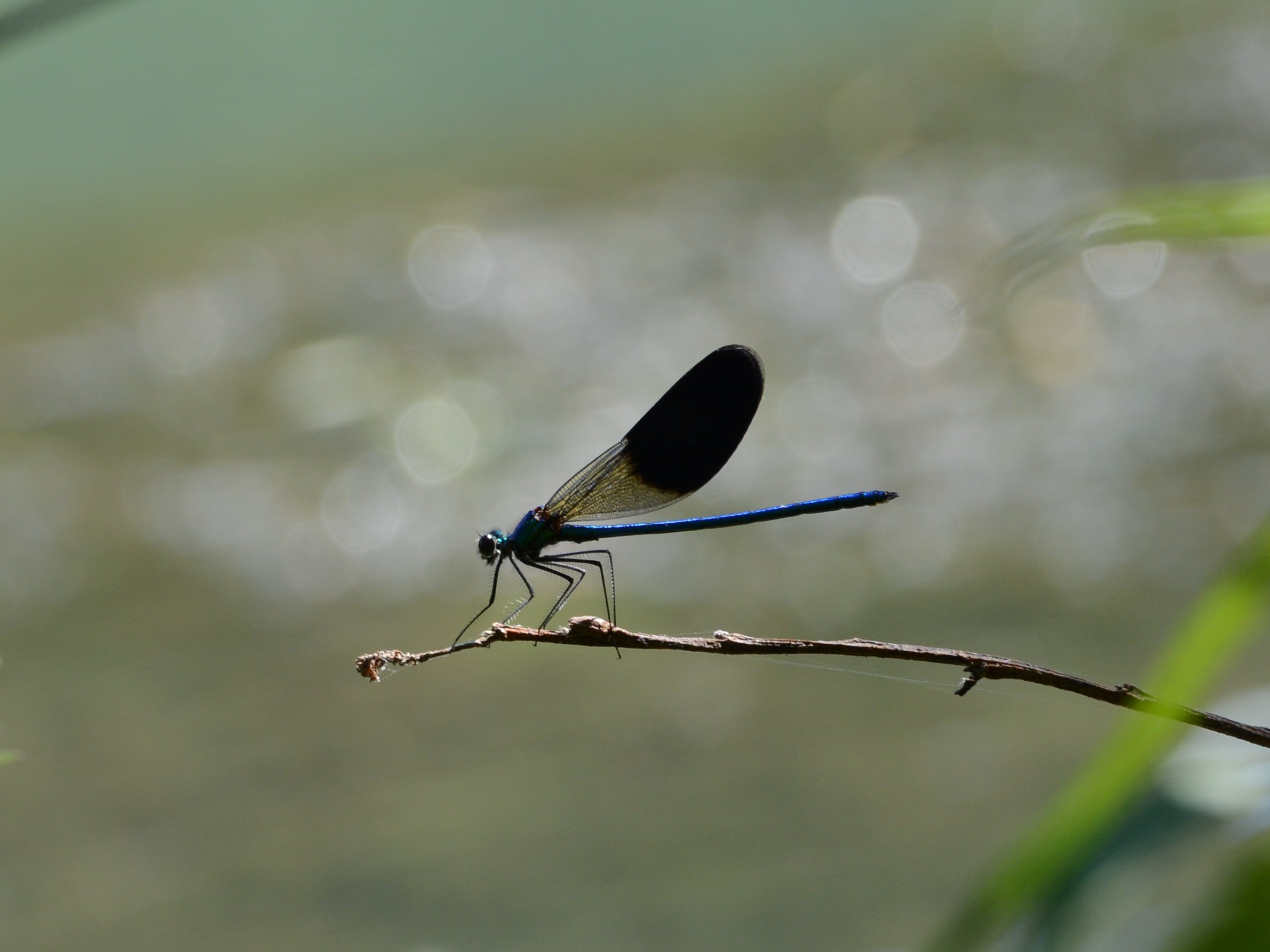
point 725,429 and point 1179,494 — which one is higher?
point 1179,494

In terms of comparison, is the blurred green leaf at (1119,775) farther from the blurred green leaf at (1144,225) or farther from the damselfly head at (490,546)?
the damselfly head at (490,546)

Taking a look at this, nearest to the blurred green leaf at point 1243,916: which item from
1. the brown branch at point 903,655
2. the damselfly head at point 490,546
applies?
the brown branch at point 903,655

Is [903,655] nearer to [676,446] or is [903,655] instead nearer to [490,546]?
[676,446]

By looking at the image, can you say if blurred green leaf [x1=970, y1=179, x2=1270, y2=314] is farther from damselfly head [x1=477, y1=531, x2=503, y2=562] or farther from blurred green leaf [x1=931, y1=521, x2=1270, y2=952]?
damselfly head [x1=477, y1=531, x2=503, y2=562]

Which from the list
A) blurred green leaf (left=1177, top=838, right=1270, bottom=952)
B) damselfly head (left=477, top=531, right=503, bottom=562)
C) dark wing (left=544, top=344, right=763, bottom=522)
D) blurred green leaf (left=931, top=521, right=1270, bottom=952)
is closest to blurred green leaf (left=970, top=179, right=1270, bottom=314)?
blurred green leaf (left=931, top=521, right=1270, bottom=952)

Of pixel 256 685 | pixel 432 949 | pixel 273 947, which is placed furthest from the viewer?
pixel 256 685

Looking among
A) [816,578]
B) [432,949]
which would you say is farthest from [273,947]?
[432,949]

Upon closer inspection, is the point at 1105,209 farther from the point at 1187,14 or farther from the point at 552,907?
the point at 1187,14
